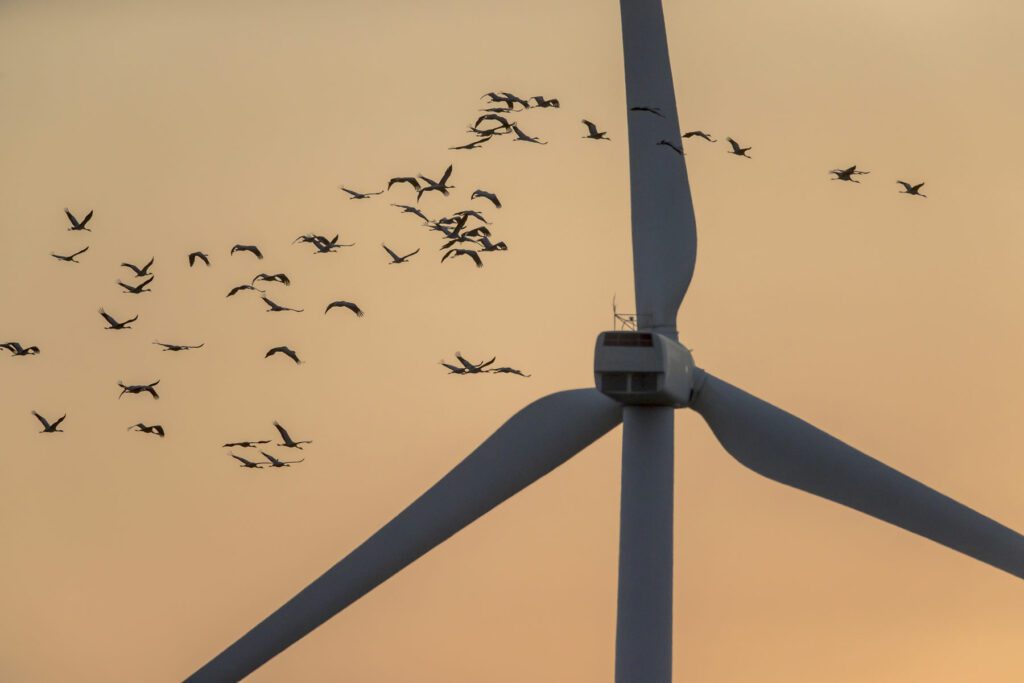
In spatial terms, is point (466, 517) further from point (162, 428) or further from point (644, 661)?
point (162, 428)

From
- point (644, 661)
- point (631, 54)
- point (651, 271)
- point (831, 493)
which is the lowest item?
point (644, 661)

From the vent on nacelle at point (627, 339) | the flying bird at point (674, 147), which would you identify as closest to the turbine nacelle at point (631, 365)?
the vent on nacelle at point (627, 339)

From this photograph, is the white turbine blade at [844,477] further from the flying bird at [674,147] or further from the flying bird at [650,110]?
the flying bird at [650,110]

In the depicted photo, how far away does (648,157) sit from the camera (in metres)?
46.2

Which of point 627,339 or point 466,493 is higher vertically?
point 627,339

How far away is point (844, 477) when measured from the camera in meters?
43.6

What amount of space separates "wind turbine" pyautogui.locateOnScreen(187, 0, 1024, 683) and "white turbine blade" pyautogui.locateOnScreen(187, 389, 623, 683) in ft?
0.06

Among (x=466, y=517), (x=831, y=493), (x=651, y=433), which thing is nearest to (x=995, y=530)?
(x=831, y=493)

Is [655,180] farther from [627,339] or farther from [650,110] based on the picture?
[627,339]

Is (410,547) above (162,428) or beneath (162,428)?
beneath

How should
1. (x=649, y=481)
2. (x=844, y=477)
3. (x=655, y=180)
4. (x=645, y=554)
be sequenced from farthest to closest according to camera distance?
(x=655, y=180)
(x=649, y=481)
(x=645, y=554)
(x=844, y=477)

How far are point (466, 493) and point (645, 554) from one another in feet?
11.4

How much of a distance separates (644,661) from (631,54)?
11.6m

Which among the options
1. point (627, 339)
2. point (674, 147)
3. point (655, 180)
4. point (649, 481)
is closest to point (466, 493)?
point (649, 481)
